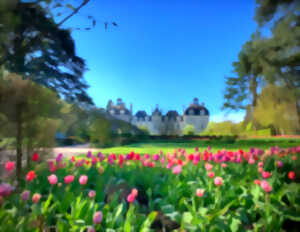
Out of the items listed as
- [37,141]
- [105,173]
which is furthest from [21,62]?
[105,173]

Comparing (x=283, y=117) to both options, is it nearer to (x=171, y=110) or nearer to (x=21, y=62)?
(x=21, y=62)

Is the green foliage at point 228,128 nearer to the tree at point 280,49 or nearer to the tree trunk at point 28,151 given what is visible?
the tree at point 280,49

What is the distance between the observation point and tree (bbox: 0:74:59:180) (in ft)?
4.93

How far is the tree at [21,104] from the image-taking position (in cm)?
Result: 150

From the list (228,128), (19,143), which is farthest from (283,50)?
(228,128)

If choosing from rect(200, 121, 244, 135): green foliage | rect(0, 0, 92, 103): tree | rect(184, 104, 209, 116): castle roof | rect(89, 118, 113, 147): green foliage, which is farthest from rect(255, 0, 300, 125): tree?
rect(184, 104, 209, 116): castle roof

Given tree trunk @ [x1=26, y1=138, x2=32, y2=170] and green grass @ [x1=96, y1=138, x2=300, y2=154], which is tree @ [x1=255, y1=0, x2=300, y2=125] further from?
tree trunk @ [x1=26, y1=138, x2=32, y2=170]

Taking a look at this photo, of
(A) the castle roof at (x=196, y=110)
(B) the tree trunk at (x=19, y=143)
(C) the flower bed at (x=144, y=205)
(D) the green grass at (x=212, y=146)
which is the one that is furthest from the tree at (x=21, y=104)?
(A) the castle roof at (x=196, y=110)

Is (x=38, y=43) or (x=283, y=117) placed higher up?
(x=38, y=43)

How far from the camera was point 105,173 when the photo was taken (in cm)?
180

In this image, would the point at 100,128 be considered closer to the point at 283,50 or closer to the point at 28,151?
the point at 28,151

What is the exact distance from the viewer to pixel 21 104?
1569mm

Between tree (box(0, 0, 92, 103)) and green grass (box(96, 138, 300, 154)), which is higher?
tree (box(0, 0, 92, 103))

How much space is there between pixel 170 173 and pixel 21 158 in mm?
1233
